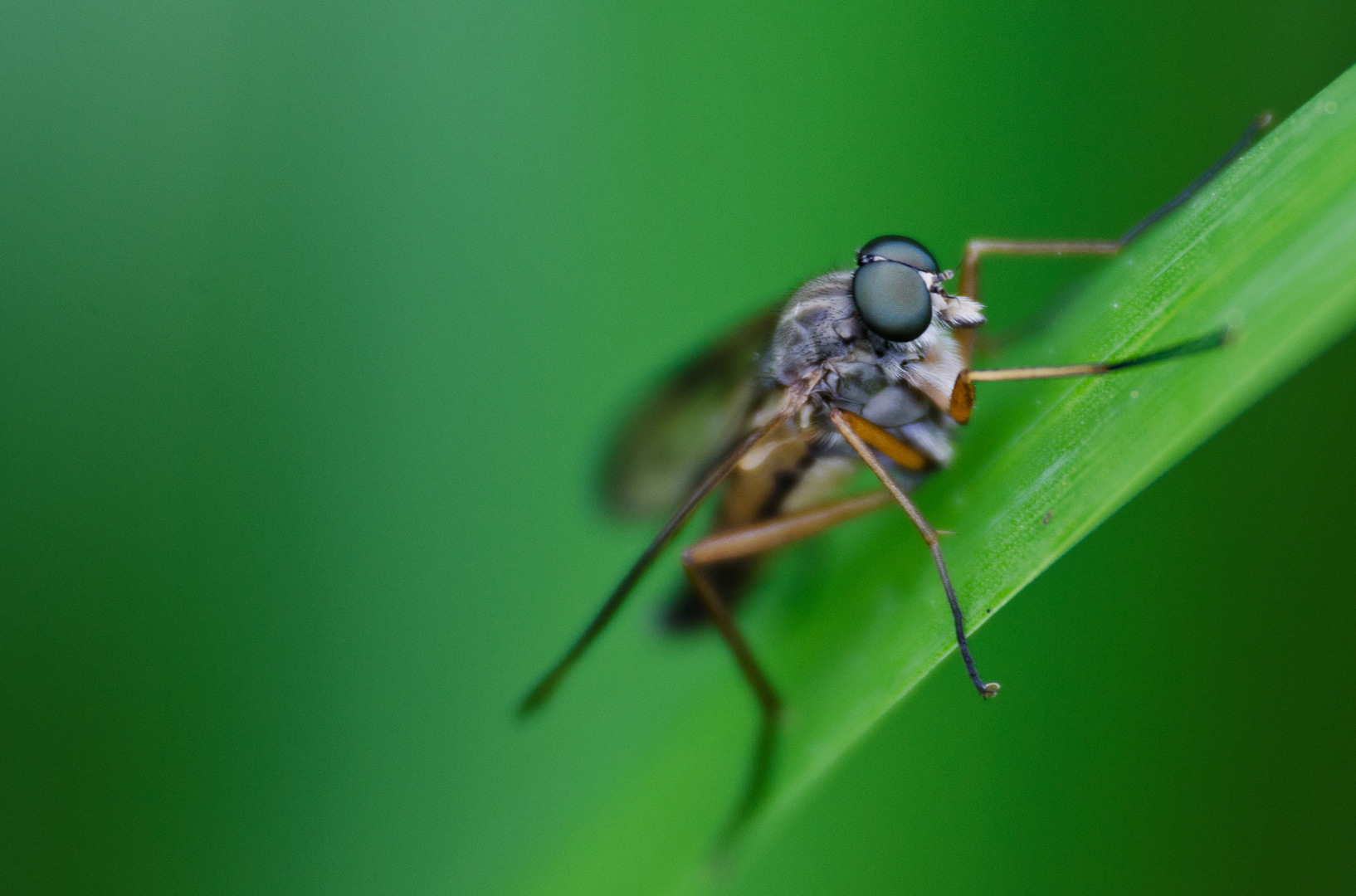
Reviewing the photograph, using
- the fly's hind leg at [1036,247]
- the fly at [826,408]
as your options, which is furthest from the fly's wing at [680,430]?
the fly's hind leg at [1036,247]

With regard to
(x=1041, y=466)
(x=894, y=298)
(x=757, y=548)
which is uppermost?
(x=894, y=298)

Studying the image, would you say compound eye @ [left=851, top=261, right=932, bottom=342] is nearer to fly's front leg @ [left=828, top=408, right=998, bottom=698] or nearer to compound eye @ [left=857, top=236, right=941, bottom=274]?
compound eye @ [left=857, top=236, right=941, bottom=274]

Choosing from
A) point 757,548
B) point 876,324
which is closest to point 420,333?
point 757,548

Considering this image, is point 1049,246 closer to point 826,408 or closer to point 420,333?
point 826,408

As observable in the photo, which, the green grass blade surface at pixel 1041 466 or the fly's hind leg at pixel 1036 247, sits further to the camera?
the fly's hind leg at pixel 1036 247

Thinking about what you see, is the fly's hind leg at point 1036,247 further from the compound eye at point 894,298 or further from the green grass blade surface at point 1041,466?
the compound eye at point 894,298

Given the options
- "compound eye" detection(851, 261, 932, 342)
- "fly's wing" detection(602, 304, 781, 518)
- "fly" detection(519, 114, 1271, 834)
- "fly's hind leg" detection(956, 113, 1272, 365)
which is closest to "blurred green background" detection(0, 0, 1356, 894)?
"fly's wing" detection(602, 304, 781, 518)
